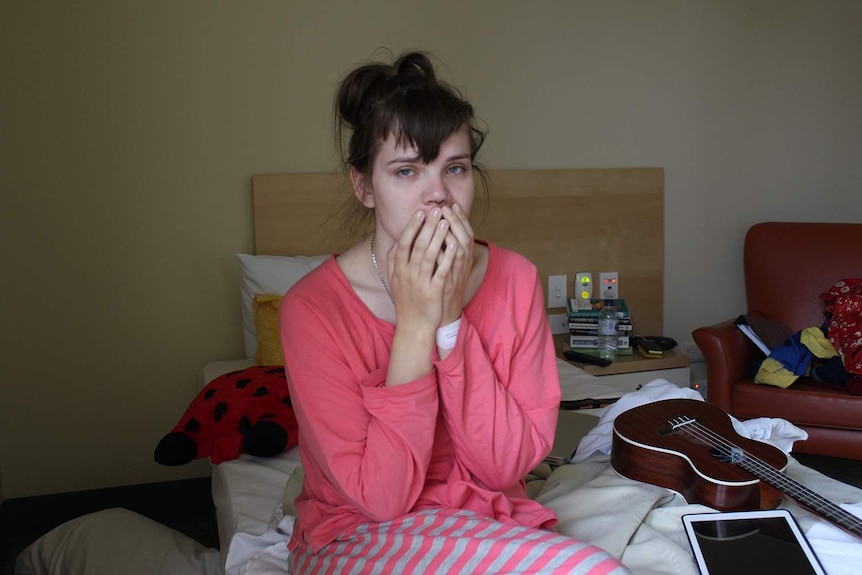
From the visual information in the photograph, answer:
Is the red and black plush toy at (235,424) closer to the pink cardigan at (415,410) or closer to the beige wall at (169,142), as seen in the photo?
the pink cardigan at (415,410)

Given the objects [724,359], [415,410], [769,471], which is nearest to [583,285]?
[724,359]

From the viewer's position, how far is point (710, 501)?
51.6 inches

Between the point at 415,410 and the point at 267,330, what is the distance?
132cm

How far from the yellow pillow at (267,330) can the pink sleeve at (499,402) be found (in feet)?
3.86

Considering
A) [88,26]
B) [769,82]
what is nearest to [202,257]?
[88,26]

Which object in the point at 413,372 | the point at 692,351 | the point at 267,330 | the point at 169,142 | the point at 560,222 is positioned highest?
the point at 169,142

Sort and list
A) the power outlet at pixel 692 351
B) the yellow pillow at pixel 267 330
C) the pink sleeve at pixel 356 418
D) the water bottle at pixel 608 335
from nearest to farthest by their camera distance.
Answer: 1. the pink sleeve at pixel 356 418
2. the yellow pillow at pixel 267 330
3. the water bottle at pixel 608 335
4. the power outlet at pixel 692 351

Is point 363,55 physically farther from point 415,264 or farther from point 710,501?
point 710,501

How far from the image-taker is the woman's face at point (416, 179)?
3.76 ft

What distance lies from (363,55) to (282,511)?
172 cm

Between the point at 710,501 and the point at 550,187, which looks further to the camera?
the point at 550,187

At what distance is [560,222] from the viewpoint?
3.00 metres

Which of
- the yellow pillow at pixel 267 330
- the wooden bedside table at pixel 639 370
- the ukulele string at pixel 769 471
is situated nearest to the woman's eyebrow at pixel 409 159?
the ukulele string at pixel 769 471

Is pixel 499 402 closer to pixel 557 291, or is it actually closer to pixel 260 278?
pixel 260 278
